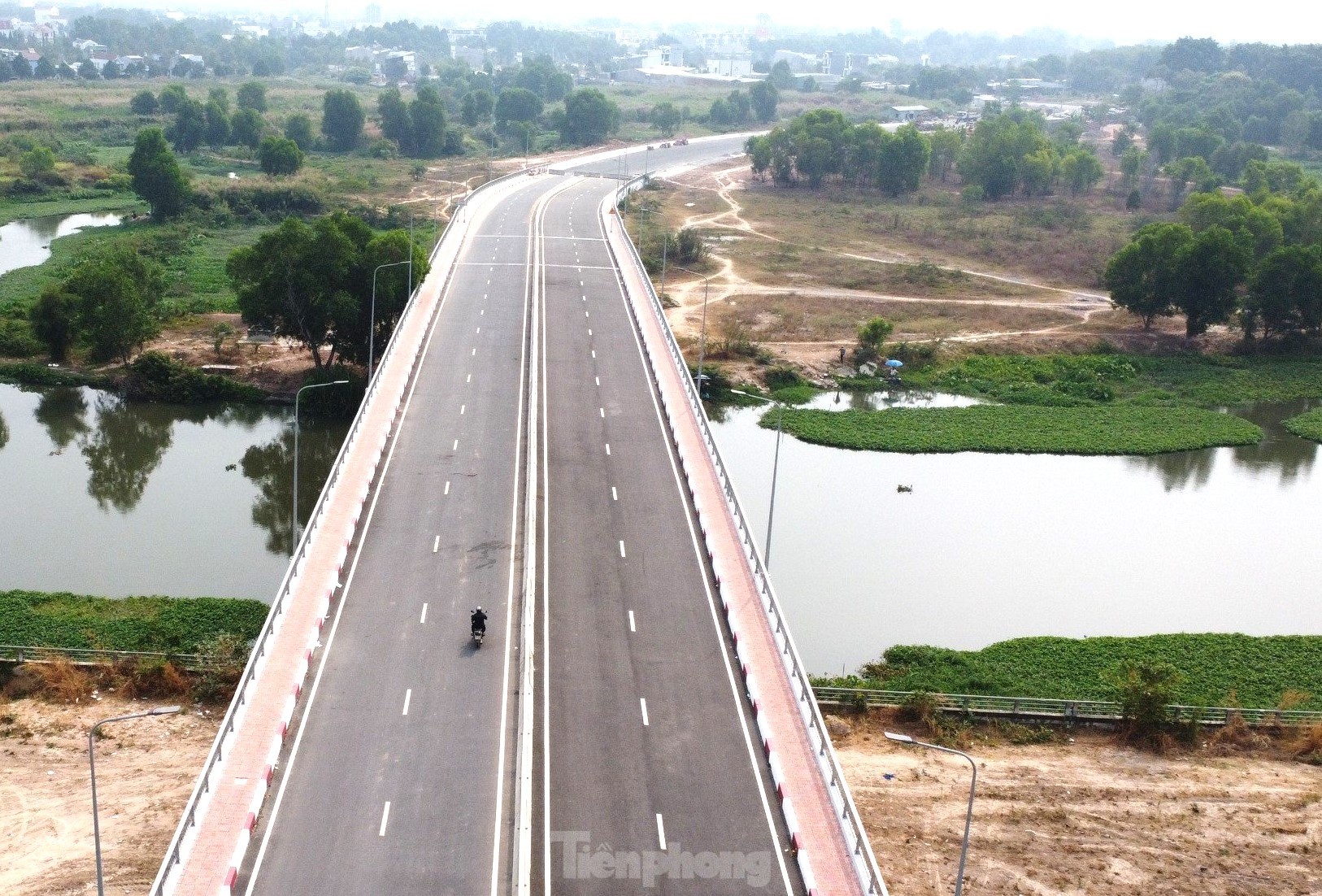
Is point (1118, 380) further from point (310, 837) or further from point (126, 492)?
point (310, 837)

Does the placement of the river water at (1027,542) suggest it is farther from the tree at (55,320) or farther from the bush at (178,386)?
the tree at (55,320)

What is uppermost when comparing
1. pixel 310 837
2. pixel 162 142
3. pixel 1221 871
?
pixel 162 142

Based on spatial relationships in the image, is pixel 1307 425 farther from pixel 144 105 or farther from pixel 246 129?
pixel 144 105

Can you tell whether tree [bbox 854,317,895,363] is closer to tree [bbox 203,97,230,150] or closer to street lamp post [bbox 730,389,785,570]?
street lamp post [bbox 730,389,785,570]

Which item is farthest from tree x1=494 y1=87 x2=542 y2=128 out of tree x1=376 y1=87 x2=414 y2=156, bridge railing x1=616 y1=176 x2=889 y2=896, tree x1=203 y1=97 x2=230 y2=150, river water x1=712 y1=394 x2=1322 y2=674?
bridge railing x1=616 y1=176 x2=889 y2=896

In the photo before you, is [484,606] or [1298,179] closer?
[484,606]

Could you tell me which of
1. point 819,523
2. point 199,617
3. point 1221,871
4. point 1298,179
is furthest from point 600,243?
point 1298,179

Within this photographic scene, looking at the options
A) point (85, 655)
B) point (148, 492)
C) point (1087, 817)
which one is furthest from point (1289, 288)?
point (85, 655)
